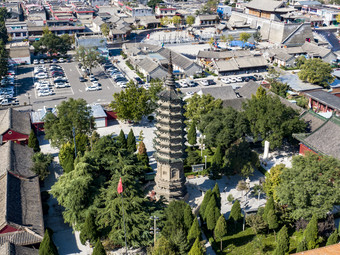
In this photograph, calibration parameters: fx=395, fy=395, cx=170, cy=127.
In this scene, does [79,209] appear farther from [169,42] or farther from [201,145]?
[169,42]

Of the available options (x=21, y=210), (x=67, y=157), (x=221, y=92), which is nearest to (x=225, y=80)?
(x=221, y=92)

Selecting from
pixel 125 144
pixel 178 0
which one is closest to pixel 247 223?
pixel 125 144

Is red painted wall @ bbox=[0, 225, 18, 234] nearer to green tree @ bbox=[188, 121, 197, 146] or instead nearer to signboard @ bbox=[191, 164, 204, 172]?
signboard @ bbox=[191, 164, 204, 172]

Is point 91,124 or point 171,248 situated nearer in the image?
point 171,248

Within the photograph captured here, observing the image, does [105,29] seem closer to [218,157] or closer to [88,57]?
[88,57]

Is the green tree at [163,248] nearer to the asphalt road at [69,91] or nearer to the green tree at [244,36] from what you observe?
the asphalt road at [69,91]

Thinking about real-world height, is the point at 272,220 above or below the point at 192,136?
above
